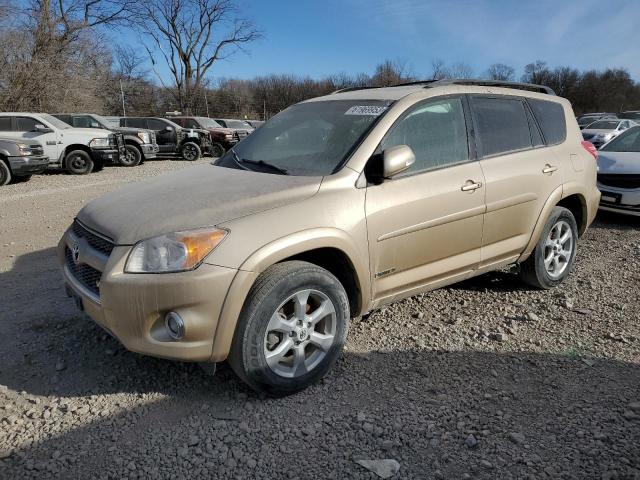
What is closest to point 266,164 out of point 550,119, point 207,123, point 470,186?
point 470,186

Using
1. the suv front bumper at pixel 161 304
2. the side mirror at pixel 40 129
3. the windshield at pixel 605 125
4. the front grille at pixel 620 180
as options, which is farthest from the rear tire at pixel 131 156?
the windshield at pixel 605 125

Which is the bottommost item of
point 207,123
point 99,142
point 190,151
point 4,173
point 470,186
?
point 470,186

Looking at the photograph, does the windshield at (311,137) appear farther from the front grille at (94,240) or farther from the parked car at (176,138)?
the parked car at (176,138)

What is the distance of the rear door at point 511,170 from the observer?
3633 mm

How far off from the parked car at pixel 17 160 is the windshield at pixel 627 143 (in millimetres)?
11542

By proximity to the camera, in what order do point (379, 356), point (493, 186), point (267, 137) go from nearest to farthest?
point (379, 356), point (493, 186), point (267, 137)

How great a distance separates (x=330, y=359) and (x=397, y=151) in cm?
130

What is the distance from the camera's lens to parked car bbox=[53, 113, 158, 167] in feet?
47.0

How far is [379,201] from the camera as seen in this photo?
2.98m

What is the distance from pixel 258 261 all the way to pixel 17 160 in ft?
34.6

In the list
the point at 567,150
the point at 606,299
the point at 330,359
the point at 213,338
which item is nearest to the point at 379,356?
the point at 330,359

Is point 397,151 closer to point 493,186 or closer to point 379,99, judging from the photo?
point 379,99

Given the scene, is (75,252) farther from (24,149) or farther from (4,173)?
(24,149)

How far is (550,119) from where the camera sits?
14.1ft
